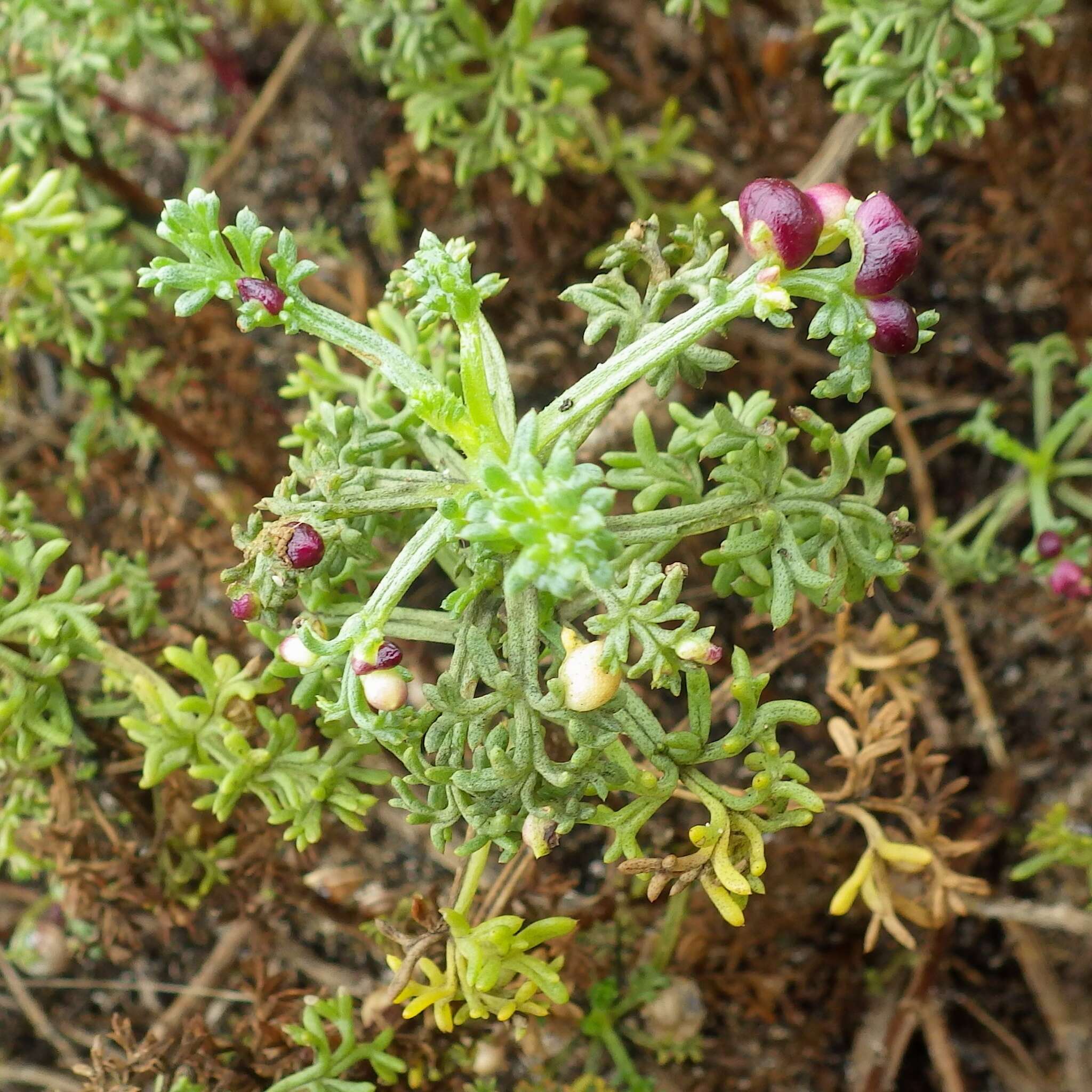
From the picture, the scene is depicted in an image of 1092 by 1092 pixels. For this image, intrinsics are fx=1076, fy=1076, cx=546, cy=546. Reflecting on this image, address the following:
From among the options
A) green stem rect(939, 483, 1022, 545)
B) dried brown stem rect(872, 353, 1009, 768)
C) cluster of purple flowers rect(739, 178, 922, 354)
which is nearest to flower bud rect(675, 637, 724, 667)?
cluster of purple flowers rect(739, 178, 922, 354)

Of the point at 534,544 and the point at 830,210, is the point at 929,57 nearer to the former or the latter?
the point at 830,210

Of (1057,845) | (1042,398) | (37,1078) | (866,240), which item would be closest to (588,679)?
(866,240)

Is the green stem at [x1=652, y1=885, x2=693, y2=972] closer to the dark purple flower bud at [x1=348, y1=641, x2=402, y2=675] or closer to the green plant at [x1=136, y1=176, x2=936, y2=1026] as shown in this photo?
the green plant at [x1=136, y1=176, x2=936, y2=1026]

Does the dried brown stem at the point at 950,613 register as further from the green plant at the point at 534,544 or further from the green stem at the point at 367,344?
the green stem at the point at 367,344

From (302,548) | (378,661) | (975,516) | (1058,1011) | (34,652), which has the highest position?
(302,548)

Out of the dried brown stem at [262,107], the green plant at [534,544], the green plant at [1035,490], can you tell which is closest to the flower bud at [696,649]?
the green plant at [534,544]
